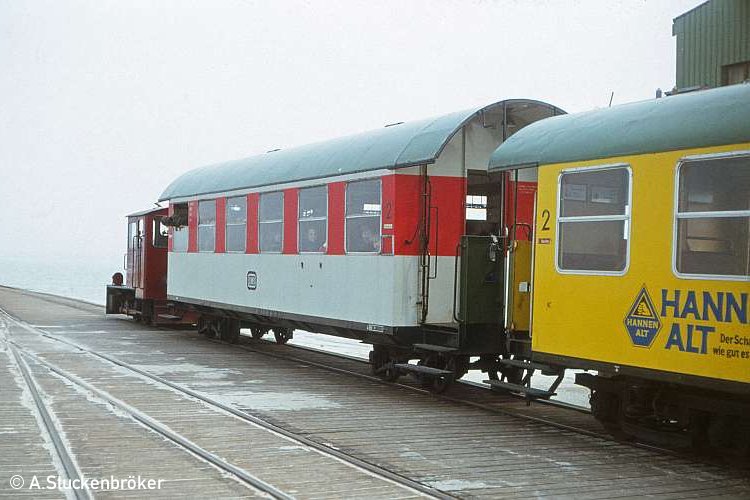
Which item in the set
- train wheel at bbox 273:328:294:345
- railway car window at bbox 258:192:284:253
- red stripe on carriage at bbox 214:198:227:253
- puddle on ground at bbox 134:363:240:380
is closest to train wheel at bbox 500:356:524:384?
puddle on ground at bbox 134:363:240:380

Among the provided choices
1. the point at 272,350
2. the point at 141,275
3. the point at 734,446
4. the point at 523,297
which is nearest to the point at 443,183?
the point at 523,297

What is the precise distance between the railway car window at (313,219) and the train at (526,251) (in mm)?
36

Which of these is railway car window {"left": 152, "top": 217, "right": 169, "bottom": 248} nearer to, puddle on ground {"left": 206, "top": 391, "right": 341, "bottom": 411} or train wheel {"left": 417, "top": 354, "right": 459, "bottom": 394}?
puddle on ground {"left": 206, "top": 391, "right": 341, "bottom": 411}

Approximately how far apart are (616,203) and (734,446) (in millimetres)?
2428

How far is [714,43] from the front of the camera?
20562 mm

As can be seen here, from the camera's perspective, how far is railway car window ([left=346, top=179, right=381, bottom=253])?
12.9 m

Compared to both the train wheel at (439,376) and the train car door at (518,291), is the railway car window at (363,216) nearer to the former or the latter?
the train wheel at (439,376)

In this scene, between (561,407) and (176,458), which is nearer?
(176,458)

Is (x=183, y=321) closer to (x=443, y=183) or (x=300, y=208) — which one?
(x=300, y=208)

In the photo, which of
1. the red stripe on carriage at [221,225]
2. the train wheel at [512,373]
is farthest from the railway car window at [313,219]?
the red stripe on carriage at [221,225]

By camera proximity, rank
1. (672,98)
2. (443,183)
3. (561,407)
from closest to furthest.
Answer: (672,98), (561,407), (443,183)

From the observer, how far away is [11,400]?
36.6ft

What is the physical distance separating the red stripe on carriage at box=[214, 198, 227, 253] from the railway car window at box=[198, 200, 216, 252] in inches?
8.2

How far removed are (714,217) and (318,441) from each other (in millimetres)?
4234
